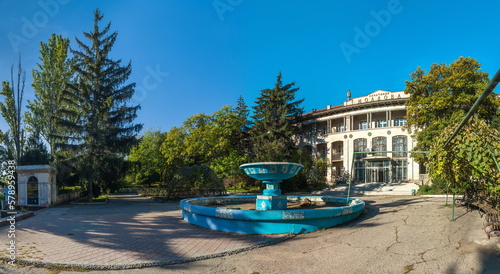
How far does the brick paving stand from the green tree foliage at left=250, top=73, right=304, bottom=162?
1063 inches

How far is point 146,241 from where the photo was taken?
796 cm

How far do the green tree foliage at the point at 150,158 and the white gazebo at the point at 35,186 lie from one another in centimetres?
1737

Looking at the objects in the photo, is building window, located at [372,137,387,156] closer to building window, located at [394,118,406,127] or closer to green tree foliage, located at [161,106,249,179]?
building window, located at [394,118,406,127]

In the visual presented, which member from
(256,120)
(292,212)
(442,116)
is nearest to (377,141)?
(442,116)

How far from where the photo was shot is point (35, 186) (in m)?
18.1

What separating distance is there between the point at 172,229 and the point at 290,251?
4.64 metres

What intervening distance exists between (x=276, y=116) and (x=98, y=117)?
80.1 ft

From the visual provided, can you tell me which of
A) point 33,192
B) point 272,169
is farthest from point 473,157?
point 33,192

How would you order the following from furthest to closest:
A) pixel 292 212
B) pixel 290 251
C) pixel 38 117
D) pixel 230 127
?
pixel 230 127
pixel 38 117
pixel 292 212
pixel 290 251

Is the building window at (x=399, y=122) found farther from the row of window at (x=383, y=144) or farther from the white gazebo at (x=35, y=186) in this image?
the white gazebo at (x=35, y=186)

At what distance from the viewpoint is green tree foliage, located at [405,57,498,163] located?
26.1 meters

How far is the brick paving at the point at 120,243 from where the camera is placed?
6191 mm

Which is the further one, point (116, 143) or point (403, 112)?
point (403, 112)

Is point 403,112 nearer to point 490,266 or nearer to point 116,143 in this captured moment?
point 116,143
